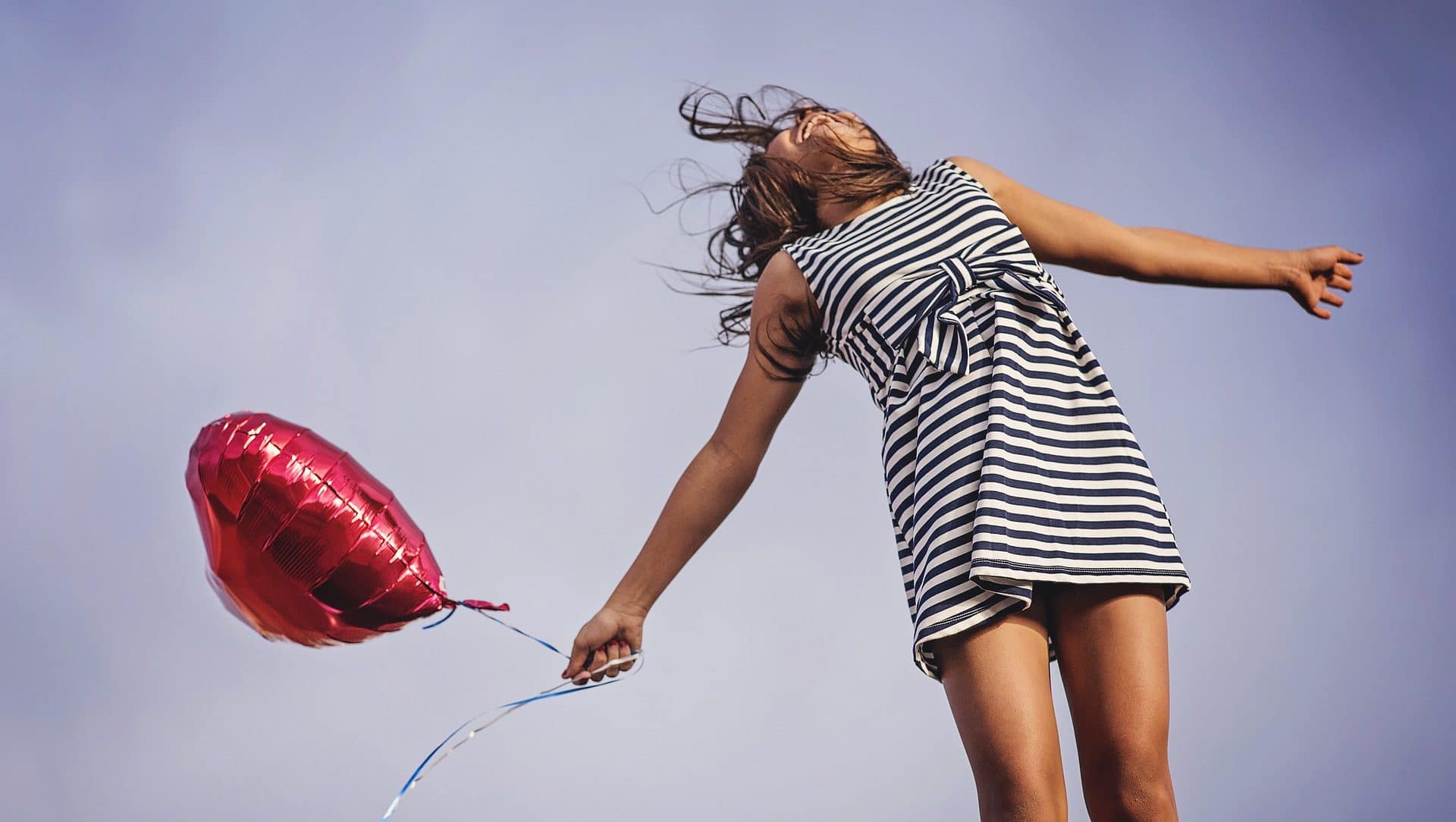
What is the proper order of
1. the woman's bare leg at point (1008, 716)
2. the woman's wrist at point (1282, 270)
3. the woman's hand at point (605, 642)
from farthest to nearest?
the woman's wrist at point (1282, 270) < the woman's hand at point (605, 642) < the woman's bare leg at point (1008, 716)

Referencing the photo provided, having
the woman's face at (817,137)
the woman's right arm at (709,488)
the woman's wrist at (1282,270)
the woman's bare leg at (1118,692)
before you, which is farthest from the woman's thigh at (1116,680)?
the woman's face at (817,137)

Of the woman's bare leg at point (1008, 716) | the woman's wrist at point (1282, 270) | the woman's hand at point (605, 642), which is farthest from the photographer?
the woman's wrist at point (1282, 270)


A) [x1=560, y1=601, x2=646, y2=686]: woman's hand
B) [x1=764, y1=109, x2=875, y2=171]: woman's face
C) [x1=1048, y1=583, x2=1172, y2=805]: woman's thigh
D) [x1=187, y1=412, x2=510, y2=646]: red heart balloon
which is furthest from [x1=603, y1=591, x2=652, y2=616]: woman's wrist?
[x1=764, y1=109, x2=875, y2=171]: woman's face

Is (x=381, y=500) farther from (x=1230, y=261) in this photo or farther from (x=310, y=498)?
(x=1230, y=261)

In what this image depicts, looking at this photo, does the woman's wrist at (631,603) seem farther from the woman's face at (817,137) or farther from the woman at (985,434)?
the woman's face at (817,137)

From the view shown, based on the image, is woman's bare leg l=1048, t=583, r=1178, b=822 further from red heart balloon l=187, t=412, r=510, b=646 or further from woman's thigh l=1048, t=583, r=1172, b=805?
red heart balloon l=187, t=412, r=510, b=646

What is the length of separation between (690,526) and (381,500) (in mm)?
418

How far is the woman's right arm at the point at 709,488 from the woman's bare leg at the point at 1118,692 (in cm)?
41

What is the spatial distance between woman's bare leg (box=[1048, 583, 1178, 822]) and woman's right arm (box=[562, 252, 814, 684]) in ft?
1.34

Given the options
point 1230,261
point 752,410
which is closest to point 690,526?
point 752,410

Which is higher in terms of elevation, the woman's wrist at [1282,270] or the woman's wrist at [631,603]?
the woman's wrist at [1282,270]

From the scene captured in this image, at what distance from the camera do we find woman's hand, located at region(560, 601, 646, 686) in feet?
4.76

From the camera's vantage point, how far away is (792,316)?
4.88 ft

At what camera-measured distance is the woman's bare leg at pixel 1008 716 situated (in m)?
1.14
